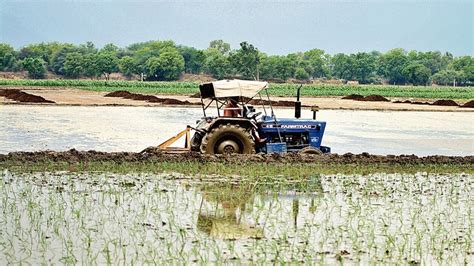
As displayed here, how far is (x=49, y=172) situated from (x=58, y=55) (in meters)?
146

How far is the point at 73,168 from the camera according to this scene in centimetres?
1709

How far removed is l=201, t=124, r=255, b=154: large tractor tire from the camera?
1755cm

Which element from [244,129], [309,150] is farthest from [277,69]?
[244,129]

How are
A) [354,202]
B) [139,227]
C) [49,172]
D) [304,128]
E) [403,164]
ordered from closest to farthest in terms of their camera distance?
[139,227]
[354,202]
[49,172]
[304,128]
[403,164]

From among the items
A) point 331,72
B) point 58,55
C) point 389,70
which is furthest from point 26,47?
point 389,70

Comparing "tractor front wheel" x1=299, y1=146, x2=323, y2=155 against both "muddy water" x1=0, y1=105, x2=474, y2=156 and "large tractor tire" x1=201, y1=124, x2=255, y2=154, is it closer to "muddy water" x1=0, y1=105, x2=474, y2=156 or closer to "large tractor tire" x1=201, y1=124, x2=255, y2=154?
"large tractor tire" x1=201, y1=124, x2=255, y2=154

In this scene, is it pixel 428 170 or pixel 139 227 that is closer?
pixel 139 227

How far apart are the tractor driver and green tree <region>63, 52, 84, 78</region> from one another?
130 metres

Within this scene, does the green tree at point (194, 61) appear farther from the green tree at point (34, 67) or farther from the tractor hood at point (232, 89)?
the tractor hood at point (232, 89)

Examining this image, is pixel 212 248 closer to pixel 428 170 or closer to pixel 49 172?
pixel 49 172

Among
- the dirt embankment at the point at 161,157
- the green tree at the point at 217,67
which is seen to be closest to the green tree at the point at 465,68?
the green tree at the point at 217,67

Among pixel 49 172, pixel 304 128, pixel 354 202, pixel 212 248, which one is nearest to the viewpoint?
pixel 212 248

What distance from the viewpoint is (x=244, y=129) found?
17.6 m

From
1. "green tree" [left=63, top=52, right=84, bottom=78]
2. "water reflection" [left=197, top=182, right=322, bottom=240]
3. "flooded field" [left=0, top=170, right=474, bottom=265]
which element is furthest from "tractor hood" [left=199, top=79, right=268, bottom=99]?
"green tree" [left=63, top=52, right=84, bottom=78]
